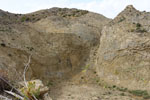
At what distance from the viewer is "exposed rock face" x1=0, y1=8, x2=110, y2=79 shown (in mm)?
16203

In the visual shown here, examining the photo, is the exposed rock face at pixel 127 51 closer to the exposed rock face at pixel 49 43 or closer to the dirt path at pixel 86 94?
the dirt path at pixel 86 94

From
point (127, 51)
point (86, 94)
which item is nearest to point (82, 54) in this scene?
point (127, 51)

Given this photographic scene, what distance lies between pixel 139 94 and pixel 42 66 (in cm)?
931

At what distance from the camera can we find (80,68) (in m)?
18.2

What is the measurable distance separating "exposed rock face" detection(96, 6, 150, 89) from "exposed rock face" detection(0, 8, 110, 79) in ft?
7.72

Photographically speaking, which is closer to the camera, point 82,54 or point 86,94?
point 86,94

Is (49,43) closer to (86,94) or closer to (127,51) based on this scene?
(86,94)

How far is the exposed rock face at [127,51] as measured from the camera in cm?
1358

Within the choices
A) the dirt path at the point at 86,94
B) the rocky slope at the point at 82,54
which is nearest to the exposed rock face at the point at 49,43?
the rocky slope at the point at 82,54

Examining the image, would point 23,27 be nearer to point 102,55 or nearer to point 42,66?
point 42,66

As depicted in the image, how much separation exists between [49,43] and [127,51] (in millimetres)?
8336

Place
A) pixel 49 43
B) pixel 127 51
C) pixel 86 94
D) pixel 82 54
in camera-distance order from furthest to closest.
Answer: pixel 82 54
pixel 49 43
pixel 127 51
pixel 86 94

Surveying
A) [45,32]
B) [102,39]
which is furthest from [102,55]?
[45,32]

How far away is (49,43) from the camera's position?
740 inches
